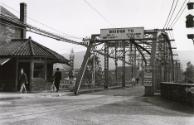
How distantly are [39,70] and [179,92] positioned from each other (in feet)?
48.7

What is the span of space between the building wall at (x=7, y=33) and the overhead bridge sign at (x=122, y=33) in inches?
453

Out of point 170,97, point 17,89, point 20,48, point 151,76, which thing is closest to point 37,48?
point 20,48

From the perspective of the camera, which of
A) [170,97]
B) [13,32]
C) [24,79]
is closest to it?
[170,97]

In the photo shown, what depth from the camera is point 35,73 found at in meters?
28.0

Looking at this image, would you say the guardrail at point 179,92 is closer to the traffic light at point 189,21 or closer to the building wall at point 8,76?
the traffic light at point 189,21

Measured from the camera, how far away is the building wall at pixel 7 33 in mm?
32287

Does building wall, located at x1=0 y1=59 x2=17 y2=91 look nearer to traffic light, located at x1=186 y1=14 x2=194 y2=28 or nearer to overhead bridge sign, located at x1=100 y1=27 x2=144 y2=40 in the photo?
overhead bridge sign, located at x1=100 y1=27 x2=144 y2=40

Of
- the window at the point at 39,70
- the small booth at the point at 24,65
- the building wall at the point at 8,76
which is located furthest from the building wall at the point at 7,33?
the window at the point at 39,70

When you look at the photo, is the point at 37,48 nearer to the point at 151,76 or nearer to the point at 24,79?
the point at 24,79

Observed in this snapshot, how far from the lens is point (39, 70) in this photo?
2833 centimetres

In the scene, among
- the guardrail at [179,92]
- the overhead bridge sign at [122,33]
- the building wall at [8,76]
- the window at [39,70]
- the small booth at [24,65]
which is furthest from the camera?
the window at [39,70]

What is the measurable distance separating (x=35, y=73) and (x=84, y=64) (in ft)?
15.6

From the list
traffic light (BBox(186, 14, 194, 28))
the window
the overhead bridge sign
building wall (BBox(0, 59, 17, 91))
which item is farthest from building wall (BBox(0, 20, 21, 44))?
traffic light (BBox(186, 14, 194, 28))

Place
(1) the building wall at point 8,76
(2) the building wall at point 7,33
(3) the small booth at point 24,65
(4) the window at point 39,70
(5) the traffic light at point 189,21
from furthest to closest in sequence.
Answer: (2) the building wall at point 7,33
(4) the window at point 39,70
(1) the building wall at point 8,76
(3) the small booth at point 24,65
(5) the traffic light at point 189,21
